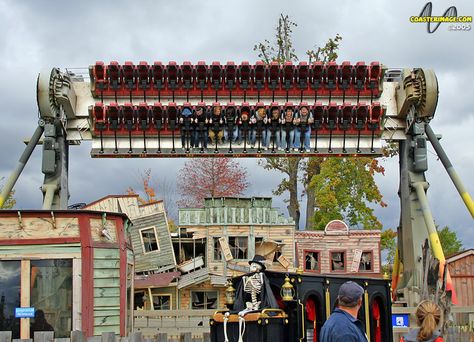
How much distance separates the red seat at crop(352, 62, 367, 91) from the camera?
89.8ft

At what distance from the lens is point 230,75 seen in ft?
89.4

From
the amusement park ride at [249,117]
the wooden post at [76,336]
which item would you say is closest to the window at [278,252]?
the amusement park ride at [249,117]

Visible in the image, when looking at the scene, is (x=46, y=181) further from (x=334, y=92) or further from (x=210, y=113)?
(x=334, y=92)

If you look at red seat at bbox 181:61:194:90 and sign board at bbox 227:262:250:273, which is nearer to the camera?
red seat at bbox 181:61:194:90

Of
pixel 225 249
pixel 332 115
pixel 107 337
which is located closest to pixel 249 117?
pixel 332 115

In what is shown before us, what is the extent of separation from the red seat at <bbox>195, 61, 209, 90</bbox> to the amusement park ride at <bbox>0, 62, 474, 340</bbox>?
4 centimetres

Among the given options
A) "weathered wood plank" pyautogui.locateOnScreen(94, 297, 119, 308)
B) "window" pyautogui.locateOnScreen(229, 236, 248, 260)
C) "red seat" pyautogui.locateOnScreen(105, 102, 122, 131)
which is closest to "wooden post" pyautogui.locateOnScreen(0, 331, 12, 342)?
"weathered wood plank" pyautogui.locateOnScreen(94, 297, 119, 308)

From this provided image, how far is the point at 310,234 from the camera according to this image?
4456cm

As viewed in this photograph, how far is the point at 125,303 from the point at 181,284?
957 inches

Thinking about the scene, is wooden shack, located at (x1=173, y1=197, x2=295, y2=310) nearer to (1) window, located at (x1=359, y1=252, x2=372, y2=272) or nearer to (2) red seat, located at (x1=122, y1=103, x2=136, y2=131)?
(1) window, located at (x1=359, y1=252, x2=372, y2=272)

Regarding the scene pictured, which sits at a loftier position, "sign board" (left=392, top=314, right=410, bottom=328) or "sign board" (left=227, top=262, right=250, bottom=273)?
"sign board" (left=227, top=262, right=250, bottom=273)

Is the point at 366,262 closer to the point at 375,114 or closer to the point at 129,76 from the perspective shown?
the point at 375,114

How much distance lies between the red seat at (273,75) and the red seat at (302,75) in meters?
0.74

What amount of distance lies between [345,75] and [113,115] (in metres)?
8.62
